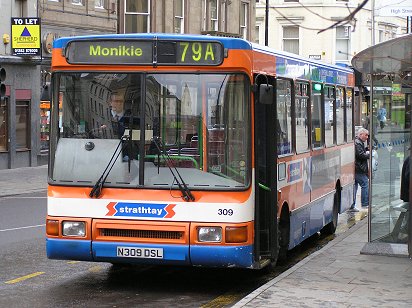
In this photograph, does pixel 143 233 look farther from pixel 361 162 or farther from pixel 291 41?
pixel 291 41

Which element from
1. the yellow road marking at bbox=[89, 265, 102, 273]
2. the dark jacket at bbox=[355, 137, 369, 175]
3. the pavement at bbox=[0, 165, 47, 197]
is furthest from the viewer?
the pavement at bbox=[0, 165, 47, 197]

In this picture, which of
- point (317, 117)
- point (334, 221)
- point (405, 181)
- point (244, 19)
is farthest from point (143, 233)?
point (244, 19)

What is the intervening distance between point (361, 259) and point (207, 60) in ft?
12.9

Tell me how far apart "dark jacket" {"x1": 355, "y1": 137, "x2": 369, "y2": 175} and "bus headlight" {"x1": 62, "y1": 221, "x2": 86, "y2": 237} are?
10700 millimetres

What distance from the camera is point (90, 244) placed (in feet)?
35.2

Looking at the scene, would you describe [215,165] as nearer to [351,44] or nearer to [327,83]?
[327,83]

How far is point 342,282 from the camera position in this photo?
11.1m

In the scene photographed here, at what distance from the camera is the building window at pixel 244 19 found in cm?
5125

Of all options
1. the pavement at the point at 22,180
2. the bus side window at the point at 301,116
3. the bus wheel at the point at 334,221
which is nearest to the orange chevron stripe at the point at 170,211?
the bus side window at the point at 301,116

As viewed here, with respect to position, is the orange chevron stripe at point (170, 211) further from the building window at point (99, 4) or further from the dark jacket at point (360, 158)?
the building window at point (99, 4)

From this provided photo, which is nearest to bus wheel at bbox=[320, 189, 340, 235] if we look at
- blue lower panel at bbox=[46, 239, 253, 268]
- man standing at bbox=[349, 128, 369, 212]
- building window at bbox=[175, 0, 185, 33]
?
man standing at bbox=[349, 128, 369, 212]

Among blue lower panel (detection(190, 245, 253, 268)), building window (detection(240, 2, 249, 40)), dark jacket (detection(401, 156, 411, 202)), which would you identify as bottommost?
blue lower panel (detection(190, 245, 253, 268))

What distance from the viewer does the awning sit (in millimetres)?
11977

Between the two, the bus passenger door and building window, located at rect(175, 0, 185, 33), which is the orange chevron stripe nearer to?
the bus passenger door
